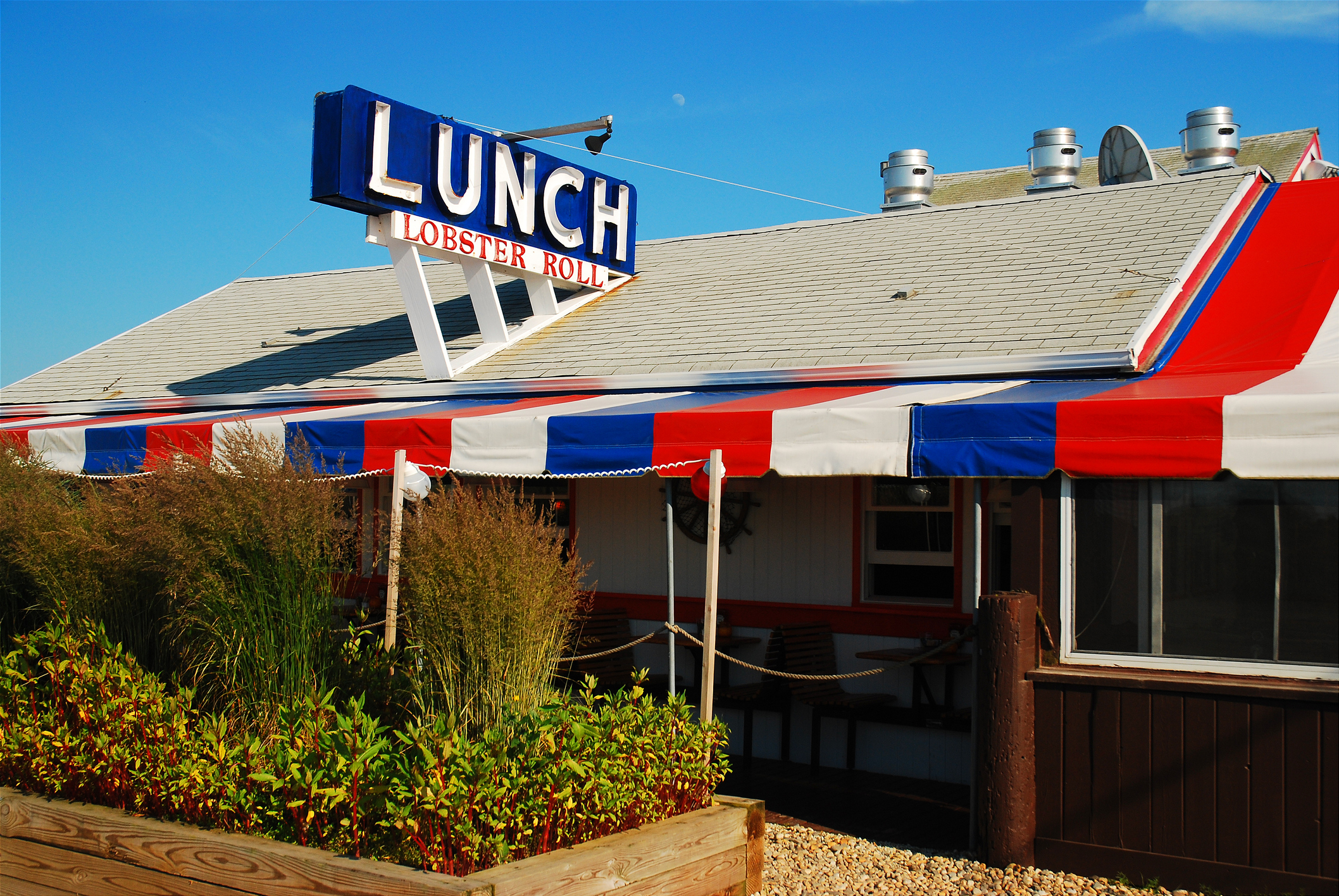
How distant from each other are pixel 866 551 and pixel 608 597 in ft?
7.30

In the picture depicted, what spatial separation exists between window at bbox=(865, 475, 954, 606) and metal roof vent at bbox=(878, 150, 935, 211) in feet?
22.8

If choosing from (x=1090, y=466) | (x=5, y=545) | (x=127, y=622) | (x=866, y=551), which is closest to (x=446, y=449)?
(x=127, y=622)

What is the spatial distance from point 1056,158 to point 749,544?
7243mm

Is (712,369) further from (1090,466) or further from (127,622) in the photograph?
(127,622)

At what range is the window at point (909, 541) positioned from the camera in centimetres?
775

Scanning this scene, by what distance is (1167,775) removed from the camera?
5000 millimetres

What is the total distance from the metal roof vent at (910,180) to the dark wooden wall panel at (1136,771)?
32.1 ft

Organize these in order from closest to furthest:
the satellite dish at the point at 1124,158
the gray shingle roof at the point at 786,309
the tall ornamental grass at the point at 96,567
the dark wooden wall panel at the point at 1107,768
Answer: the dark wooden wall panel at the point at 1107,768 < the tall ornamental grass at the point at 96,567 < the gray shingle roof at the point at 786,309 < the satellite dish at the point at 1124,158

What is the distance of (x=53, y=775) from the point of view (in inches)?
196

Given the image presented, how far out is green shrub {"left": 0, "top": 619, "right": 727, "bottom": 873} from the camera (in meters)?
4.10

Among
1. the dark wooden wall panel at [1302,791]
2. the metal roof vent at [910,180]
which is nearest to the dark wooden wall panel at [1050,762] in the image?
the dark wooden wall panel at [1302,791]

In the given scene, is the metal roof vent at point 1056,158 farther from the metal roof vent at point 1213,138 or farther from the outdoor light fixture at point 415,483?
the outdoor light fixture at point 415,483

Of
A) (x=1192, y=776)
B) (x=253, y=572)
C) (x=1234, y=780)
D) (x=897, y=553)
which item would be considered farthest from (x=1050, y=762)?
(x=253, y=572)

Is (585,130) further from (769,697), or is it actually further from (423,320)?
(769,697)
